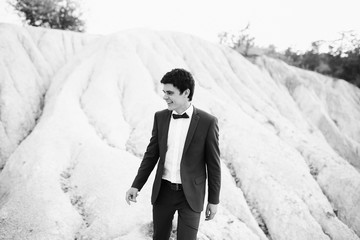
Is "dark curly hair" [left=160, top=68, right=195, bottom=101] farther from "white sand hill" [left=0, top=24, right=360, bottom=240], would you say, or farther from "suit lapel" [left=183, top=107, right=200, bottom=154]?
"white sand hill" [left=0, top=24, right=360, bottom=240]

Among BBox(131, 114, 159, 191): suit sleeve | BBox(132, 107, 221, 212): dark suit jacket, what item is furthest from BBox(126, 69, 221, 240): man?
BBox(131, 114, 159, 191): suit sleeve

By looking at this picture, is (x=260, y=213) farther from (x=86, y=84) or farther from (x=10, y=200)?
(x=86, y=84)

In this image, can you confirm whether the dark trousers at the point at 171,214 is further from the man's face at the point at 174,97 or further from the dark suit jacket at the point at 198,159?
the man's face at the point at 174,97

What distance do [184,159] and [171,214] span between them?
0.71 m

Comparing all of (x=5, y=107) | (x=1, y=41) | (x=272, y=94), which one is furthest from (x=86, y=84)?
(x=272, y=94)

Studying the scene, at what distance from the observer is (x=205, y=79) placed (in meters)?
15.2

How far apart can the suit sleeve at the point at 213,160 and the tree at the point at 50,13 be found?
1084 inches

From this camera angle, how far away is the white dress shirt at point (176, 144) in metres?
2.81

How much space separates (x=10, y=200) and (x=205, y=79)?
38.3ft

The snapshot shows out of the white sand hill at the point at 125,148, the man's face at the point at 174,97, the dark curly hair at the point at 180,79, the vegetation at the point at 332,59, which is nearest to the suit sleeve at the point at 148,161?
the man's face at the point at 174,97

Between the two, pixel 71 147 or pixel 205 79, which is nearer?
pixel 71 147

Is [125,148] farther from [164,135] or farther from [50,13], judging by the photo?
[50,13]

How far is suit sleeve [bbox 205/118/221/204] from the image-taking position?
2.78 metres

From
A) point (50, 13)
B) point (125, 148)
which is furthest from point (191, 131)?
point (50, 13)
